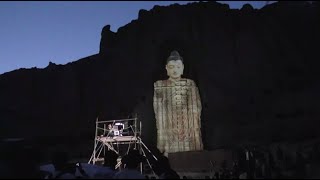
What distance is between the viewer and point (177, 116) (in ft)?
78.9

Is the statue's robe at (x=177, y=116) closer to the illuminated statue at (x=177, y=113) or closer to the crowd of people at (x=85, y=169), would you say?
the illuminated statue at (x=177, y=113)

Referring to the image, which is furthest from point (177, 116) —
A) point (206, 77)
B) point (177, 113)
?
point (206, 77)

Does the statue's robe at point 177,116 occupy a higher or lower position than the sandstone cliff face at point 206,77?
lower

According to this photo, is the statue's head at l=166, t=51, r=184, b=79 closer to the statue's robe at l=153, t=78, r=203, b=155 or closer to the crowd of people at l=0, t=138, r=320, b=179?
the statue's robe at l=153, t=78, r=203, b=155

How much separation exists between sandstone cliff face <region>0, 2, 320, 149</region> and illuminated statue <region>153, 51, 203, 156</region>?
2029 centimetres

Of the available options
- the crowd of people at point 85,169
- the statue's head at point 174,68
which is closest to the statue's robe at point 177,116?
the statue's head at point 174,68

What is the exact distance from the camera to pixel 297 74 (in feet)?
188

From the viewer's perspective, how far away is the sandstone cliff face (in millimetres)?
52312

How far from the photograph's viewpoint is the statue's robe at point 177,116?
23.6 m

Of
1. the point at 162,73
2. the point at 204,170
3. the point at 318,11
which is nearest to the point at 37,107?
the point at 162,73

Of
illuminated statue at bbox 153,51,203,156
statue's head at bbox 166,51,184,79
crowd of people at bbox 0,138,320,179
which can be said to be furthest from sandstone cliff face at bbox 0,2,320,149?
crowd of people at bbox 0,138,320,179

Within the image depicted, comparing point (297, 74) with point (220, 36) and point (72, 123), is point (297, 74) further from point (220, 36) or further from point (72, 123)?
point (72, 123)

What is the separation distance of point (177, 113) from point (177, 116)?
0.60 feet

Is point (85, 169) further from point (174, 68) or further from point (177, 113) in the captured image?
point (174, 68)
